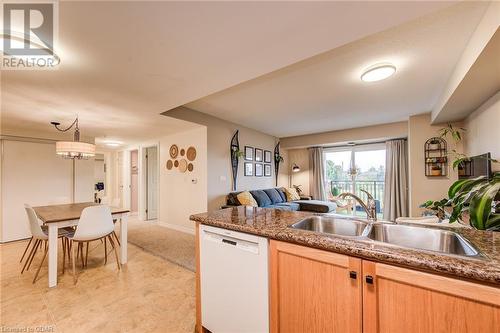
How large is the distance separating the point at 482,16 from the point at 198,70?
88.2 inches

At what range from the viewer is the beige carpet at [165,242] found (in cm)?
289

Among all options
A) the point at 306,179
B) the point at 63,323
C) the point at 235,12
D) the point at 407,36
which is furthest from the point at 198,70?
the point at 306,179

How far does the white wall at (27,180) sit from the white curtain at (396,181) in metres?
6.85

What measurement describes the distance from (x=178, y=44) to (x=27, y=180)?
4.62m

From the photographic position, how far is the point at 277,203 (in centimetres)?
499

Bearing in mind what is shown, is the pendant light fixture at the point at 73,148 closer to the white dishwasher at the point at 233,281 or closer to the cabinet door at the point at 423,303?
the white dishwasher at the point at 233,281

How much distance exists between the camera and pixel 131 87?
2.29 meters

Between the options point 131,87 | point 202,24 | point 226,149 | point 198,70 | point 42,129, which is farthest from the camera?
point 226,149

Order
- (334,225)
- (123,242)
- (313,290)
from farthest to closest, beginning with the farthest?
1. (123,242)
2. (334,225)
3. (313,290)

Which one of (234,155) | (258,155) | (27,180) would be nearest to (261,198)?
(234,155)

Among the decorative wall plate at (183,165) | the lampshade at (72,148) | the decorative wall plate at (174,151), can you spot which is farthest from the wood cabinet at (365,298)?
the decorative wall plate at (174,151)

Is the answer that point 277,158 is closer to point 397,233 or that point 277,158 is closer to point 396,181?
point 396,181

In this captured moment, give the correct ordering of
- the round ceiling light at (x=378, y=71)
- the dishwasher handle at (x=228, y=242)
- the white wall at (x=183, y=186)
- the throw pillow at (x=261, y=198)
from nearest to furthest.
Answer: the dishwasher handle at (x=228, y=242) < the round ceiling light at (x=378, y=71) < the white wall at (x=183, y=186) < the throw pillow at (x=261, y=198)

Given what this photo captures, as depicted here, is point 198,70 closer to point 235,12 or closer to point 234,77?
point 234,77
